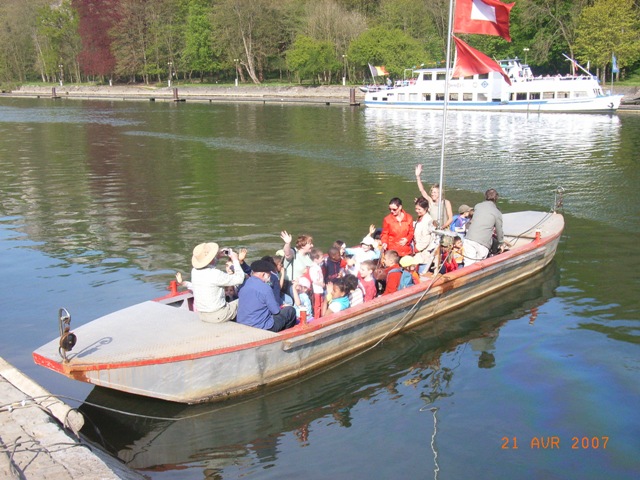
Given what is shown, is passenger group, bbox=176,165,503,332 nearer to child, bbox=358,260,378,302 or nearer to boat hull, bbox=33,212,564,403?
child, bbox=358,260,378,302

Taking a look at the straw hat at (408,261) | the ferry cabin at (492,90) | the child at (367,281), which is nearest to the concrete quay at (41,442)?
the child at (367,281)

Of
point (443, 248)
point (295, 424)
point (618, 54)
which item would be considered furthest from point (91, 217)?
point (618, 54)

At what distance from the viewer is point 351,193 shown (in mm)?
23359

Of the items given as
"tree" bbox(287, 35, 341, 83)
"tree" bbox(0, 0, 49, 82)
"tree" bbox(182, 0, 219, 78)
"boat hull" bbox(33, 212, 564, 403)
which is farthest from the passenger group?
"tree" bbox(0, 0, 49, 82)

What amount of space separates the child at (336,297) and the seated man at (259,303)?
1.13 meters

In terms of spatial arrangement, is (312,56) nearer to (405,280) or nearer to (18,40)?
(18,40)

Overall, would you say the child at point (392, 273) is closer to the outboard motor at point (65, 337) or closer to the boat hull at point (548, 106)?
the outboard motor at point (65, 337)

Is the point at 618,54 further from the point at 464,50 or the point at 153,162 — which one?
the point at 464,50

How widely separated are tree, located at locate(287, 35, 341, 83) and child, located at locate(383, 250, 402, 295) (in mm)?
74101

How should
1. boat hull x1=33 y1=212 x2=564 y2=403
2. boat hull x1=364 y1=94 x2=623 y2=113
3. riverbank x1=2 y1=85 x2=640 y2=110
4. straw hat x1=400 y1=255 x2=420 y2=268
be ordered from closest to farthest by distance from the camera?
boat hull x1=33 y1=212 x2=564 y2=403 → straw hat x1=400 y1=255 x2=420 y2=268 → boat hull x1=364 y1=94 x2=623 y2=113 → riverbank x1=2 y1=85 x2=640 y2=110

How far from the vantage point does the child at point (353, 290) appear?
10.2 meters

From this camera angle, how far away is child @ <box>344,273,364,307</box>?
33.5 ft

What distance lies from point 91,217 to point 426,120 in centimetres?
3688

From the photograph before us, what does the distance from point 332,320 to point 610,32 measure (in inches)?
2401
